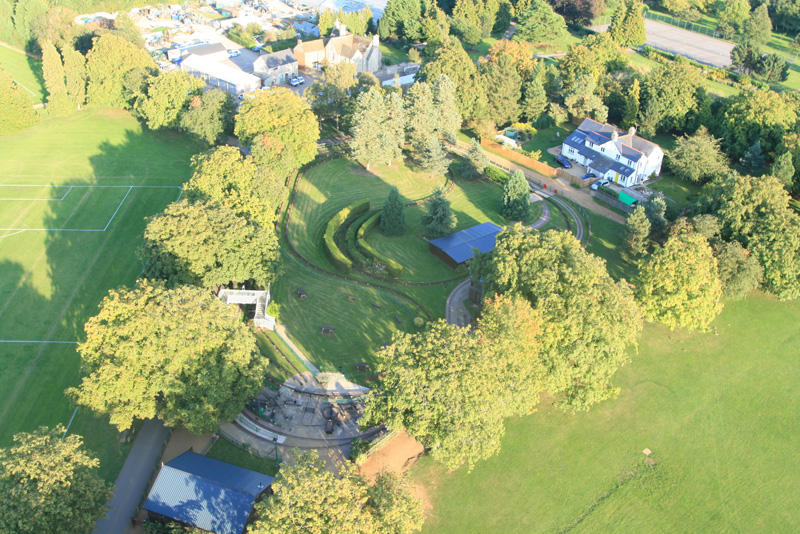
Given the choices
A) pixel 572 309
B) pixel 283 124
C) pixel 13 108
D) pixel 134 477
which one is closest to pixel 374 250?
pixel 283 124

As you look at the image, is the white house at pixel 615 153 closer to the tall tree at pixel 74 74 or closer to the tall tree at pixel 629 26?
the tall tree at pixel 629 26

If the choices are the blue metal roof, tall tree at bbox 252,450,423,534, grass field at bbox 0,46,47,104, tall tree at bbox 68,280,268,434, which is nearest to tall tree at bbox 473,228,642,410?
the blue metal roof

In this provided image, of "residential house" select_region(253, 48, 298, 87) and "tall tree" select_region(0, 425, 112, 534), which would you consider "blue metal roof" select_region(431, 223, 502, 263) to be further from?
"residential house" select_region(253, 48, 298, 87)

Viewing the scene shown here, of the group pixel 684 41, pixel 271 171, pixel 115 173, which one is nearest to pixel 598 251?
pixel 271 171

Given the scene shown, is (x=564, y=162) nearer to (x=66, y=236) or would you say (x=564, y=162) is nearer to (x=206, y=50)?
(x=66, y=236)

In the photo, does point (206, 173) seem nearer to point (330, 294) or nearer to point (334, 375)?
point (330, 294)


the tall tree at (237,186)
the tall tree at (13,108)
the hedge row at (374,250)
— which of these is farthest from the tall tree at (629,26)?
the tall tree at (13,108)
